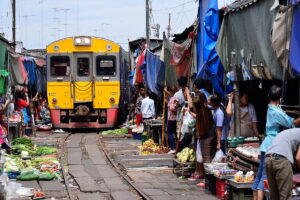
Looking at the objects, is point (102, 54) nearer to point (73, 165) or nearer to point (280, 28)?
point (73, 165)

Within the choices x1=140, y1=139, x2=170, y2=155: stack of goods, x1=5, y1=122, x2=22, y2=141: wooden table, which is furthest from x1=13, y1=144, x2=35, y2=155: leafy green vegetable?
x1=140, y1=139, x2=170, y2=155: stack of goods

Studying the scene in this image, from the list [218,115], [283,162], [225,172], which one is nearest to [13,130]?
[218,115]

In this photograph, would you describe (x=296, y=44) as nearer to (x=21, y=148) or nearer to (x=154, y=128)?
(x=21, y=148)

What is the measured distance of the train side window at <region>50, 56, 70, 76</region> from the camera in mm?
22312

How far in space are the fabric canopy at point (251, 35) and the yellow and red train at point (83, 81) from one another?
12213 millimetres

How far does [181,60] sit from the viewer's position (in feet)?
44.0

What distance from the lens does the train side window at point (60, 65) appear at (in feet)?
73.2

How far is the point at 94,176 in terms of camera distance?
1177 centimetres

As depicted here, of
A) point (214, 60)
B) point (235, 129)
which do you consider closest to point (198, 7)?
point (214, 60)

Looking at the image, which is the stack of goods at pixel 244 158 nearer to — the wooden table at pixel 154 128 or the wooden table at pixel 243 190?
the wooden table at pixel 243 190

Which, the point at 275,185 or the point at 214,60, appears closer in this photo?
the point at 275,185

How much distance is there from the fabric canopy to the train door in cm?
1231

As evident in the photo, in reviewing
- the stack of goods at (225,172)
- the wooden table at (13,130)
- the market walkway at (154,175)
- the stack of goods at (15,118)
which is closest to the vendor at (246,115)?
the stack of goods at (225,172)

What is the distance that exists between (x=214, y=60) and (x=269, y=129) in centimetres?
390
